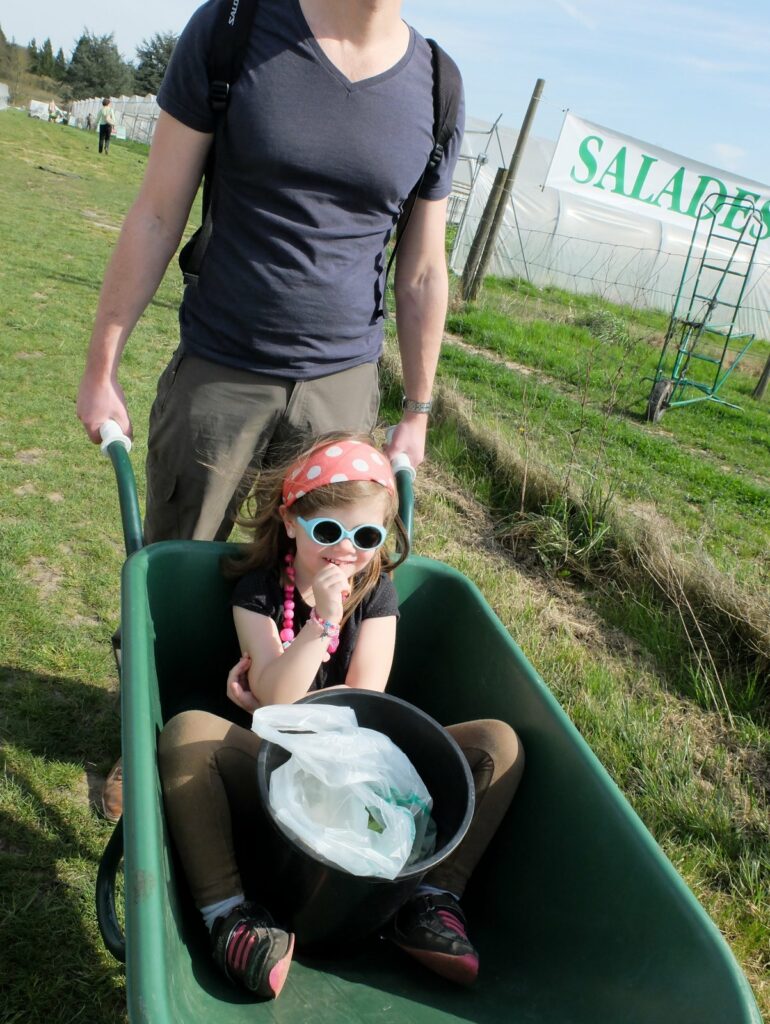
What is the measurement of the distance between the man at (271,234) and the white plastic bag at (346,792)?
0.69 meters

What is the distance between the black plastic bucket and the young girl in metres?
0.06

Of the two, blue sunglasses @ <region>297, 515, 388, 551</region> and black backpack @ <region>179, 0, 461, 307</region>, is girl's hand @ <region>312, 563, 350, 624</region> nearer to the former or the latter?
blue sunglasses @ <region>297, 515, 388, 551</region>

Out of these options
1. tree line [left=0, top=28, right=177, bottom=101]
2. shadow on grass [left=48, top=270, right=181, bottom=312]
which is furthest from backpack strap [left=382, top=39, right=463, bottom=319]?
tree line [left=0, top=28, right=177, bottom=101]

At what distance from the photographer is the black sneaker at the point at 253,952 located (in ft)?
4.50

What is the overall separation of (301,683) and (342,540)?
0.28m

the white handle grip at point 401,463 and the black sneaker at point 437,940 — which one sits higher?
the white handle grip at point 401,463

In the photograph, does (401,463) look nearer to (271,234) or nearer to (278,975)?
(271,234)

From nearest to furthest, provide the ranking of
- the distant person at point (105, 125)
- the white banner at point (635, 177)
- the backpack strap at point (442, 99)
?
the backpack strap at point (442, 99) < the white banner at point (635, 177) < the distant person at point (105, 125)

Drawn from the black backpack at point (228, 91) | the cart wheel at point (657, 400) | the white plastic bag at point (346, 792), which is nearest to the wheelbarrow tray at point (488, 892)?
the white plastic bag at point (346, 792)

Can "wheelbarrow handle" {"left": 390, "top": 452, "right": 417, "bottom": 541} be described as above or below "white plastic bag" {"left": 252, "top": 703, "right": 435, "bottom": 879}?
A: above

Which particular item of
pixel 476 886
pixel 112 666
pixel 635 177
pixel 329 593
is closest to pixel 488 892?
pixel 476 886

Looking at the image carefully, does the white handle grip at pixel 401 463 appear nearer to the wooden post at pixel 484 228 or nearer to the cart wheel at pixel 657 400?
the cart wheel at pixel 657 400

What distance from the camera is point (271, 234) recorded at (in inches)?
71.2

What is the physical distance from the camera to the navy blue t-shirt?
1.74m
